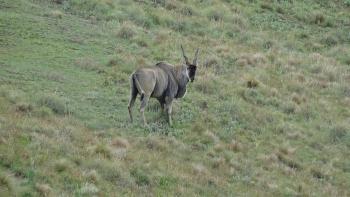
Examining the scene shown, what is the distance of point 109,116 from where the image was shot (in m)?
18.2

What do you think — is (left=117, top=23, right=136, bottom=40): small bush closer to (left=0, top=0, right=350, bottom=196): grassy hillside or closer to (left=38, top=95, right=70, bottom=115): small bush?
(left=0, top=0, right=350, bottom=196): grassy hillside

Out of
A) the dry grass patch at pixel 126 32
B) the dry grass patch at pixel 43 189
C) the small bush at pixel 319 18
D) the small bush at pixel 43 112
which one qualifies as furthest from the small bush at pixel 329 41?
the dry grass patch at pixel 43 189

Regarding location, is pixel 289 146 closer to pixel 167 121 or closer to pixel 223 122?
pixel 223 122

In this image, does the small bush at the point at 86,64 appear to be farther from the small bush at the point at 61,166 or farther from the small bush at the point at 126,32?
the small bush at the point at 61,166

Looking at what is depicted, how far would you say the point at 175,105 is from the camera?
20469mm

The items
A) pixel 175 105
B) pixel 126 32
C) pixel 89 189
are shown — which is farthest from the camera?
pixel 126 32

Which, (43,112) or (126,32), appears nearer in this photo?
(43,112)

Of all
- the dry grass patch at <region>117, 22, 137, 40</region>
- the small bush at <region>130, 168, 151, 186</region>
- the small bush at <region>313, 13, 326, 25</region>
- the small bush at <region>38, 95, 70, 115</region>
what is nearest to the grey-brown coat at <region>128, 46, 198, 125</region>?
the small bush at <region>38, 95, 70, 115</region>

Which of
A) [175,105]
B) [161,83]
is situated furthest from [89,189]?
[175,105]

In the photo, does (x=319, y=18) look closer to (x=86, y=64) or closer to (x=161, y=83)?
(x=86, y=64)

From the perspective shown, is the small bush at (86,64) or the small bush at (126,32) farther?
the small bush at (126,32)

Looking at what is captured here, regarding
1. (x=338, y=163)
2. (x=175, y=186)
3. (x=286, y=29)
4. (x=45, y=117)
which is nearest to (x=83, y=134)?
(x=45, y=117)

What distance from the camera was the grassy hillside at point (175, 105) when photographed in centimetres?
1447

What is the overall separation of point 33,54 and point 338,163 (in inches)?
409
